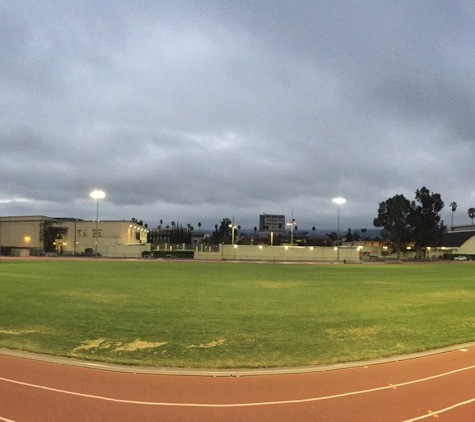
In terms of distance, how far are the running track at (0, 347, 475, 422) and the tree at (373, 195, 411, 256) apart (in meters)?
97.8

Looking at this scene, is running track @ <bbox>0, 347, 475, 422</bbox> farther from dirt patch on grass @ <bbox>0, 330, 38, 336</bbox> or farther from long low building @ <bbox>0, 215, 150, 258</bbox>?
long low building @ <bbox>0, 215, 150, 258</bbox>

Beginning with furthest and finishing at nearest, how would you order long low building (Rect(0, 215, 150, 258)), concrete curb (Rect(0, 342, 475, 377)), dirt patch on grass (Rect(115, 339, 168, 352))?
long low building (Rect(0, 215, 150, 258)) → dirt patch on grass (Rect(115, 339, 168, 352)) → concrete curb (Rect(0, 342, 475, 377))

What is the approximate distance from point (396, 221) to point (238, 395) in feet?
334

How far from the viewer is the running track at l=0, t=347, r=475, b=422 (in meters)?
7.24

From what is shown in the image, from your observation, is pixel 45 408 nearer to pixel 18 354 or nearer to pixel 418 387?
pixel 18 354

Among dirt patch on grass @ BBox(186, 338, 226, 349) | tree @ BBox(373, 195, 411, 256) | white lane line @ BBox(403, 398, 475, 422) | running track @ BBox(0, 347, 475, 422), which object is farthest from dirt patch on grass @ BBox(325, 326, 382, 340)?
tree @ BBox(373, 195, 411, 256)

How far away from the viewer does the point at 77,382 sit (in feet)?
28.8

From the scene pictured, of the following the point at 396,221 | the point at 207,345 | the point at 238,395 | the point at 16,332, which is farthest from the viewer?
the point at 396,221

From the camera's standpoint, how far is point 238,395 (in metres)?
8.23

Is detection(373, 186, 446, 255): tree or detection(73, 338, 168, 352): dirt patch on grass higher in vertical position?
detection(373, 186, 446, 255): tree

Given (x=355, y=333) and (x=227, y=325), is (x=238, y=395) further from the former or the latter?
(x=355, y=333)

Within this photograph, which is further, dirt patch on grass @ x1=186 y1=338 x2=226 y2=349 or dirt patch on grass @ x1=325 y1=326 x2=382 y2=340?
dirt patch on grass @ x1=325 y1=326 x2=382 y2=340

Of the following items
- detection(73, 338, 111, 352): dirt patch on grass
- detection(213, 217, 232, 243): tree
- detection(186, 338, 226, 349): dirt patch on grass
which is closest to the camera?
detection(73, 338, 111, 352): dirt patch on grass

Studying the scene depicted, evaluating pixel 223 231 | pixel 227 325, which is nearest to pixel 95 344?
pixel 227 325
